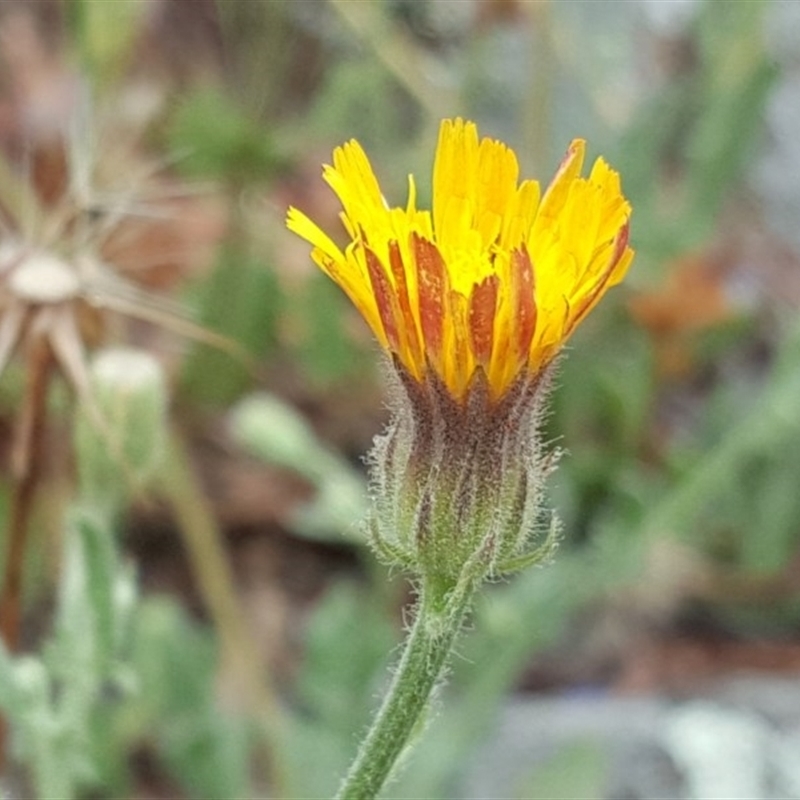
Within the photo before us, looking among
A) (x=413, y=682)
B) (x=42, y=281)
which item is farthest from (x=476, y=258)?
(x=42, y=281)

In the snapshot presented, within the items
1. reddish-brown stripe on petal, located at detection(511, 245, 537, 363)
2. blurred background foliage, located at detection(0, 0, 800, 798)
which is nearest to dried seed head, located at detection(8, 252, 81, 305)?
blurred background foliage, located at detection(0, 0, 800, 798)

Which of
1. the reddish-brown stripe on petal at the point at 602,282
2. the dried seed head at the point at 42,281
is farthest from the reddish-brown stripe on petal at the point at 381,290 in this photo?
the dried seed head at the point at 42,281

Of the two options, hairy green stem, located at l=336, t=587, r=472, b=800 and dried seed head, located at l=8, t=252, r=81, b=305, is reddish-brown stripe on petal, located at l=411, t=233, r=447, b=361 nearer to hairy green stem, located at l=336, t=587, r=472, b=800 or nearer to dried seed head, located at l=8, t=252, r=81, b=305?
hairy green stem, located at l=336, t=587, r=472, b=800

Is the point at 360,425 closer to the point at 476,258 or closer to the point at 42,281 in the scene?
the point at 42,281

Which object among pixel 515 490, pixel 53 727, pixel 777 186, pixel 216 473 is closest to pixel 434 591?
pixel 515 490

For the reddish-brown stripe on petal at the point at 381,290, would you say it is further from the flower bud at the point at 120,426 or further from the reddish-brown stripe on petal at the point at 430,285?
the flower bud at the point at 120,426
